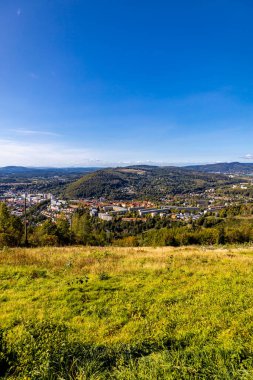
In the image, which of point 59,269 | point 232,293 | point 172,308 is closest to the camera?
point 172,308

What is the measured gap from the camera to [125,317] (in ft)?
21.1

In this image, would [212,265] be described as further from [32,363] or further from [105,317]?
[32,363]

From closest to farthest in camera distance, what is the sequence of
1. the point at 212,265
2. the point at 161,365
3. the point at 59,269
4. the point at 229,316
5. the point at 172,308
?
the point at 161,365 < the point at 229,316 < the point at 172,308 < the point at 59,269 < the point at 212,265

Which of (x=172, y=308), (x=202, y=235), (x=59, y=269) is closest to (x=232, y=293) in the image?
(x=172, y=308)

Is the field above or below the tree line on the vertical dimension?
above

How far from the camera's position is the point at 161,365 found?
312cm

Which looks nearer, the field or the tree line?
the field

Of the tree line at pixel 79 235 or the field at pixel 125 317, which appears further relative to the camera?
the tree line at pixel 79 235

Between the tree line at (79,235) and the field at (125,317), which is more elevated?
the field at (125,317)

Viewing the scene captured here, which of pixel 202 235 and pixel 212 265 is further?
pixel 202 235

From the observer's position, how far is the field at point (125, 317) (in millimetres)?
3322

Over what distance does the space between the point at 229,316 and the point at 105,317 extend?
3326 millimetres

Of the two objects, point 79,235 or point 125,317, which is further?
point 79,235

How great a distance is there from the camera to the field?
10.9ft
